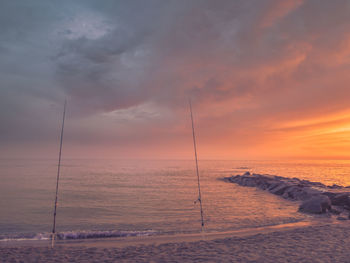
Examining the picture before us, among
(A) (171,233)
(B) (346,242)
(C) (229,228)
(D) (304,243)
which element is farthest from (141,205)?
(B) (346,242)

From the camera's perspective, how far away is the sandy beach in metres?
6.28

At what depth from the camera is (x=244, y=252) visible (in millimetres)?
6711

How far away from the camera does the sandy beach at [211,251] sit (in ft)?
20.6

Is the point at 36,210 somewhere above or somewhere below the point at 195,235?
above

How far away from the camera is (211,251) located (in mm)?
6887

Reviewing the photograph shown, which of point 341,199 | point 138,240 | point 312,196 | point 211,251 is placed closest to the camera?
point 211,251

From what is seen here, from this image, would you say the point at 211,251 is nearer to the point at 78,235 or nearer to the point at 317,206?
the point at 78,235

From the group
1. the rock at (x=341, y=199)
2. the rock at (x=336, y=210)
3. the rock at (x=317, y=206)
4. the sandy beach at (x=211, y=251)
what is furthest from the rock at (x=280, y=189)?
the sandy beach at (x=211, y=251)

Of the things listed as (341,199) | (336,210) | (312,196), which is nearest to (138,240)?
(336,210)

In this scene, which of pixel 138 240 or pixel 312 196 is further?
pixel 312 196

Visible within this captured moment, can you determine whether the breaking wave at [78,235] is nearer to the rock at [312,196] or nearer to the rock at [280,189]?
the rock at [312,196]

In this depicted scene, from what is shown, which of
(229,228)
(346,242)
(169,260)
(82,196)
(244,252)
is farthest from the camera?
(82,196)

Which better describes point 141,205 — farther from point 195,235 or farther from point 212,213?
point 195,235

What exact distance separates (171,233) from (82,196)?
11.3 metres
